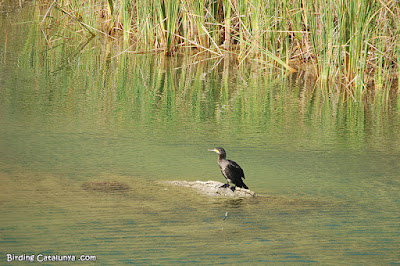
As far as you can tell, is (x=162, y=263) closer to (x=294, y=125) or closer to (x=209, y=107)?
(x=294, y=125)

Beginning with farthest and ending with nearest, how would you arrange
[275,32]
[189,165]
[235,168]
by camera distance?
1. [275,32]
2. [189,165]
3. [235,168]

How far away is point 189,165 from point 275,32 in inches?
122

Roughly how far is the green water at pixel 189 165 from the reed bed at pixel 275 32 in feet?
1.04

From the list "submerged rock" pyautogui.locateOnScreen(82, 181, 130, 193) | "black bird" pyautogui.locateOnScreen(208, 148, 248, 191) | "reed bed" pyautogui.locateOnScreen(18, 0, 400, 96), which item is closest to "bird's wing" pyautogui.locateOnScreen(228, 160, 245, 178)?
"black bird" pyautogui.locateOnScreen(208, 148, 248, 191)

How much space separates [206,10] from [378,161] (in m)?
3.52

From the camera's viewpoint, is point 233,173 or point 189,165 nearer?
point 233,173

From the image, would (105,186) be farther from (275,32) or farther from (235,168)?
(275,32)

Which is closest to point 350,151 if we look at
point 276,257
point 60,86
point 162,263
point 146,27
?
point 276,257

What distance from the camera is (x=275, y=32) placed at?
21.5 feet

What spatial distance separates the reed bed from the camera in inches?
222

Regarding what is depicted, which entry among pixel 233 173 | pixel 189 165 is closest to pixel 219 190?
pixel 233 173

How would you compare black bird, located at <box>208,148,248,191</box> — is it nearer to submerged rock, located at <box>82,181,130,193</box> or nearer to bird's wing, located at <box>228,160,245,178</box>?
bird's wing, located at <box>228,160,245,178</box>

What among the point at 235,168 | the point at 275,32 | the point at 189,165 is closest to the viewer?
the point at 235,168

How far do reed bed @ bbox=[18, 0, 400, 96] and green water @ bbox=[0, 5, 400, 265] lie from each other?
0.32m
